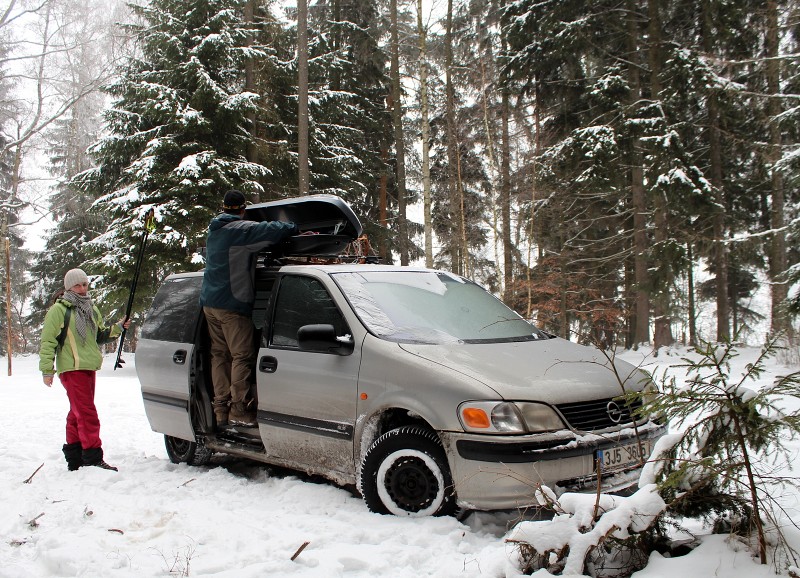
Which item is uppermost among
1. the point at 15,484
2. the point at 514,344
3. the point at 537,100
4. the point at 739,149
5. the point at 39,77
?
the point at 39,77

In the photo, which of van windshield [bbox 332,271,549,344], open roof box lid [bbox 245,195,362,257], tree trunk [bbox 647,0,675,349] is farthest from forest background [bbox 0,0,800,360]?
open roof box lid [bbox 245,195,362,257]

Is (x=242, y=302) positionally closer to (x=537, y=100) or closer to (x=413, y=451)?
(x=413, y=451)

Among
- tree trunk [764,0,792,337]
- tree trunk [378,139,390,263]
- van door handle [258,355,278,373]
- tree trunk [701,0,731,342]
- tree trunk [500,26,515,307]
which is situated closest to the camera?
van door handle [258,355,278,373]

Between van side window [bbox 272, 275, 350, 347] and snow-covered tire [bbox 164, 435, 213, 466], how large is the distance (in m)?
1.60

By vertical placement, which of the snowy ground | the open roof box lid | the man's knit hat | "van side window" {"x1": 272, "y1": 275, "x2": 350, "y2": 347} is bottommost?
the snowy ground

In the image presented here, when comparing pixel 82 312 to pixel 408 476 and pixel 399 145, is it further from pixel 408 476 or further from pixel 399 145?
pixel 399 145

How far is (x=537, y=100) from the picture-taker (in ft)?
66.8

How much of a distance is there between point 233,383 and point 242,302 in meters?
0.72

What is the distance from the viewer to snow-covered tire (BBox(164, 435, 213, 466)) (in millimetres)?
5984

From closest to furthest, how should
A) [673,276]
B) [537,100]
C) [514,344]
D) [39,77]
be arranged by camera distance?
[514,344] < [673,276] < [537,100] < [39,77]

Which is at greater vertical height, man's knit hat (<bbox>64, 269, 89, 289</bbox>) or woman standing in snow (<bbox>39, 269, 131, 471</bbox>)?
man's knit hat (<bbox>64, 269, 89, 289</bbox>)

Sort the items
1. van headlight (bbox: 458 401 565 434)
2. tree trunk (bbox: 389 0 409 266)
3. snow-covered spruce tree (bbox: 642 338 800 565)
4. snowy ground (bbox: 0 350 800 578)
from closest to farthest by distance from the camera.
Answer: snow-covered spruce tree (bbox: 642 338 800 565) < snowy ground (bbox: 0 350 800 578) < van headlight (bbox: 458 401 565 434) < tree trunk (bbox: 389 0 409 266)

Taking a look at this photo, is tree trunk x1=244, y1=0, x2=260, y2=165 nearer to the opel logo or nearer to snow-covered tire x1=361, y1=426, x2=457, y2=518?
snow-covered tire x1=361, y1=426, x2=457, y2=518

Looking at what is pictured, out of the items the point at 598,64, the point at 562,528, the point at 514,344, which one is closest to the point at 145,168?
the point at 598,64
